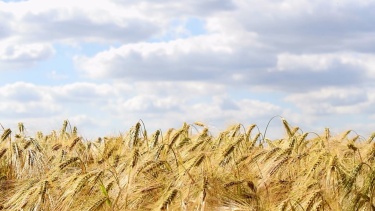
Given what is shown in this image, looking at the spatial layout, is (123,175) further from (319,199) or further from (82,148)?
(82,148)

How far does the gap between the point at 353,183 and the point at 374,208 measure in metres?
0.21

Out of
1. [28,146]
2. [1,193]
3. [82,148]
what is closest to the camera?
[1,193]

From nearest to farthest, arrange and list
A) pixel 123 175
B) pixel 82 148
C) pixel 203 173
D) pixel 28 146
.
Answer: pixel 203 173
pixel 123 175
pixel 28 146
pixel 82 148

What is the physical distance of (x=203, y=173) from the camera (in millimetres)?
4473

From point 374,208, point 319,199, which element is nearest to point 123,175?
point 319,199

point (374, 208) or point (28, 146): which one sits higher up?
point (28, 146)

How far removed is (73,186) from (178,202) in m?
0.90

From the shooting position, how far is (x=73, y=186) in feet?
15.3

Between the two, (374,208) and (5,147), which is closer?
Answer: (374,208)

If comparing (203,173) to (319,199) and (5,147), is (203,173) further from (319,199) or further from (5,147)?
(5,147)

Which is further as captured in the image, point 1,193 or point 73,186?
point 1,193

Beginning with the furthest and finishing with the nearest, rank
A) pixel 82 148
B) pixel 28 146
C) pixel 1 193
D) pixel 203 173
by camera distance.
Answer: pixel 82 148, pixel 28 146, pixel 1 193, pixel 203 173

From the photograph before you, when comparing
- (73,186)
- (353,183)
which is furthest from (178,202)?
(353,183)

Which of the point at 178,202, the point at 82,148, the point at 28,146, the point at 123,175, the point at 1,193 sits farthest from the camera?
A: the point at 82,148
